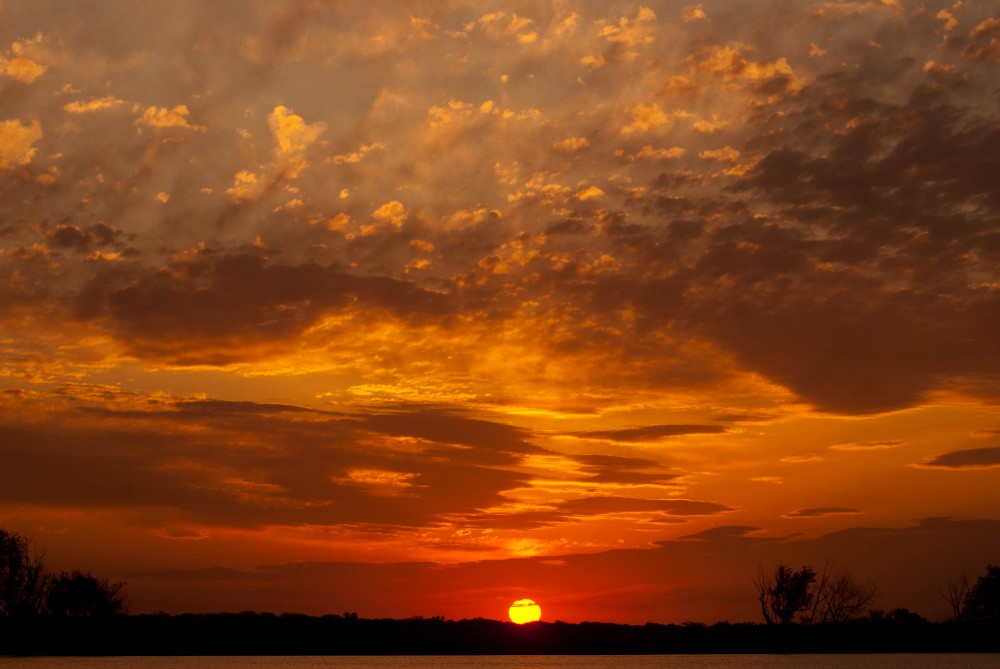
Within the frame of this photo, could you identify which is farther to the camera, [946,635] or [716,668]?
[946,635]

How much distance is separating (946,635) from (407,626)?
98.5m

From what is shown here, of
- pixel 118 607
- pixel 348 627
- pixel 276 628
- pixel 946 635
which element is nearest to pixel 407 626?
pixel 348 627

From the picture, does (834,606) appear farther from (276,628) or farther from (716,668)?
(276,628)

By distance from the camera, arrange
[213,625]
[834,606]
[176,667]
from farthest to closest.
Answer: [213,625], [834,606], [176,667]

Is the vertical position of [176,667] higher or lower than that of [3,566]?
lower

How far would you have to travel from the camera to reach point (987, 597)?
162 metres

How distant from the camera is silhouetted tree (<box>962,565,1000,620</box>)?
16138 cm

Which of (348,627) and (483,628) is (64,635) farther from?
(483,628)

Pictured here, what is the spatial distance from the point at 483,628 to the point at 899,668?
85.2 meters

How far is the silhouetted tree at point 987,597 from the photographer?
161375mm

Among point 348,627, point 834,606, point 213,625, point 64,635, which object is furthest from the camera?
point 348,627

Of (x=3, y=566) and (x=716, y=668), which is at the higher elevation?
(x=3, y=566)

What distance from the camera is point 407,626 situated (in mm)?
189500

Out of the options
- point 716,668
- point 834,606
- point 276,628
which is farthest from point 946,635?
point 276,628
